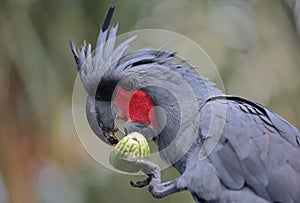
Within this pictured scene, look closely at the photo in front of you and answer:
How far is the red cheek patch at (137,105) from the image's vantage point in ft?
7.00

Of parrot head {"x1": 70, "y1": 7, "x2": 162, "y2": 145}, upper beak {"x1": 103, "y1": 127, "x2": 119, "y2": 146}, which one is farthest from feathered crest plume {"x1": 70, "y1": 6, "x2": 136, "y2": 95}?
upper beak {"x1": 103, "y1": 127, "x2": 119, "y2": 146}

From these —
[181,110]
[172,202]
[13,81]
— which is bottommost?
[172,202]

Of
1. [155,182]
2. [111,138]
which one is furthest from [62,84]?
[155,182]

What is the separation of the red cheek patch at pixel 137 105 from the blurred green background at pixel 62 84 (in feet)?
3.84

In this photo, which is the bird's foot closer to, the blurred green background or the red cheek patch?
the red cheek patch

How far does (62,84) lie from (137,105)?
136cm

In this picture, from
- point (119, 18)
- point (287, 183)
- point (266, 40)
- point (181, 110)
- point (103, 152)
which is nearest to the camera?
point (287, 183)

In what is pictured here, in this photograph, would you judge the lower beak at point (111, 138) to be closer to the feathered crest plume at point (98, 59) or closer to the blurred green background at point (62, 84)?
the feathered crest plume at point (98, 59)

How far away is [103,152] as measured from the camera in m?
2.38

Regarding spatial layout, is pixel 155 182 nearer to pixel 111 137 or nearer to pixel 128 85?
pixel 111 137

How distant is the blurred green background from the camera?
11.1 ft

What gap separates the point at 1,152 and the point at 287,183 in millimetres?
1925

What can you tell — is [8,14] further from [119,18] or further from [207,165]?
[207,165]

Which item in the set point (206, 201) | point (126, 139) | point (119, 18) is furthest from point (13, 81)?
point (206, 201)
